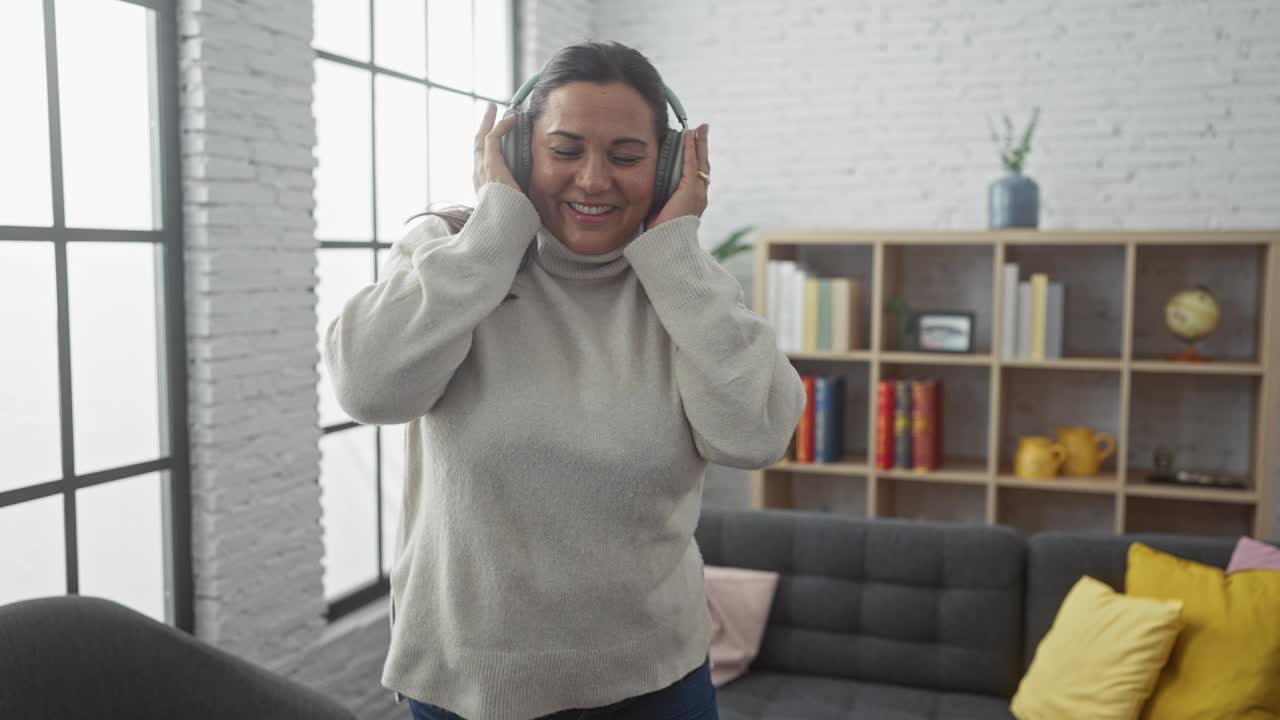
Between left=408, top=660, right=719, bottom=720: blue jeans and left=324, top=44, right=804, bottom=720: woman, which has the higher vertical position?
left=324, top=44, right=804, bottom=720: woman

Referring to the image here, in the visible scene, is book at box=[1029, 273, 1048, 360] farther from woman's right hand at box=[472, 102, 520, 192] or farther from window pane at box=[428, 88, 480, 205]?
woman's right hand at box=[472, 102, 520, 192]

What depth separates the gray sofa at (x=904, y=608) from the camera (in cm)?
296

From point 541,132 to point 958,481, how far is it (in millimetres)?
3526

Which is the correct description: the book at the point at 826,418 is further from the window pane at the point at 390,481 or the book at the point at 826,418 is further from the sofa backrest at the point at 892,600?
the window pane at the point at 390,481

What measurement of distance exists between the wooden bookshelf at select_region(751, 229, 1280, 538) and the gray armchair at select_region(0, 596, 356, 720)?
264 centimetres

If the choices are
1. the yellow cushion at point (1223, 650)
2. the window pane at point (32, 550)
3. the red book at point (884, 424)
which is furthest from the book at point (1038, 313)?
the window pane at point (32, 550)

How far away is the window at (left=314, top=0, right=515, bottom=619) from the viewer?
10.7 feet

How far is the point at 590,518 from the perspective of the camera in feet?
3.83

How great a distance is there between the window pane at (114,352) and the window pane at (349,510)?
0.68m

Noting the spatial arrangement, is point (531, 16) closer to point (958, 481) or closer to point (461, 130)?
point (461, 130)

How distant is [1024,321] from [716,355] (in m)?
3.30

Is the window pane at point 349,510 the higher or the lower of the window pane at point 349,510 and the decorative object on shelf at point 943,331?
the lower

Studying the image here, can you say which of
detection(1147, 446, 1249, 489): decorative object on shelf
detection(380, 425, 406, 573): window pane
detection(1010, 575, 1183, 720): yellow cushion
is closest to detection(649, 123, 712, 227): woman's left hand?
detection(1010, 575, 1183, 720): yellow cushion

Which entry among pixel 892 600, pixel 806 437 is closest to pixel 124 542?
pixel 892 600
